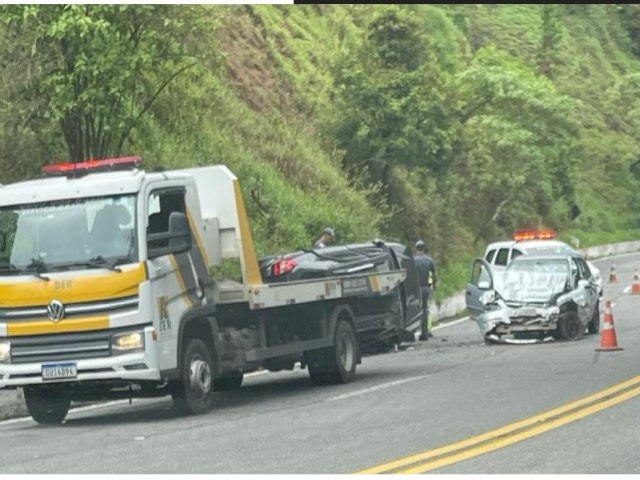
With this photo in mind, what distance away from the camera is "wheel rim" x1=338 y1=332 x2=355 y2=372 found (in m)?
19.9

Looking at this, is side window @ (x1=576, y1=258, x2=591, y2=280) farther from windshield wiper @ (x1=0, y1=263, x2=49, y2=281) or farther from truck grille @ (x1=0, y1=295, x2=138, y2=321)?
windshield wiper @ (x1=0, y1=263, x2=49, y2=281)

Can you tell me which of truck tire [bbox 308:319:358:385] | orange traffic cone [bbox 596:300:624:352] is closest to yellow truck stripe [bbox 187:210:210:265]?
truck tire [bbox 308:319:358:385]

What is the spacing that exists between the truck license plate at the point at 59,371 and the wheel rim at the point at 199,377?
1.38m

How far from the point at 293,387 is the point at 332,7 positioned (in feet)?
123

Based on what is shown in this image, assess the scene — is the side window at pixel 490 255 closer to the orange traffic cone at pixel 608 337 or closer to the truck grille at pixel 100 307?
the orange traffic cone at pixel 608 337

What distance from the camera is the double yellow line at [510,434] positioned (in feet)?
37.5

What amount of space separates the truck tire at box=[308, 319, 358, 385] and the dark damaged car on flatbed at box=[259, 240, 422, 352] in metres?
0.36

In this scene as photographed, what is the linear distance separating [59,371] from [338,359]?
16.4 ft

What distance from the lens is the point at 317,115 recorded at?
4475 centimetres

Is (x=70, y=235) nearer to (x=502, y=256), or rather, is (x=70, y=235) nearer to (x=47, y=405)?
(x=47, y=405)

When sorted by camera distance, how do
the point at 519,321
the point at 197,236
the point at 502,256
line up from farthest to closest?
the point at 502,256 < the point at 519,321 < the point at 197,236

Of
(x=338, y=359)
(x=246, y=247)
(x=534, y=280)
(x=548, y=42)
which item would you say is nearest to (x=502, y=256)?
(x=534, y=280)

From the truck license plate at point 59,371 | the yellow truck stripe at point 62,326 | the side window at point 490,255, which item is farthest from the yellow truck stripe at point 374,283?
the side window at point 490,255

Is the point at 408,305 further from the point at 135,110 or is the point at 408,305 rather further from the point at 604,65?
the point at 604,65
